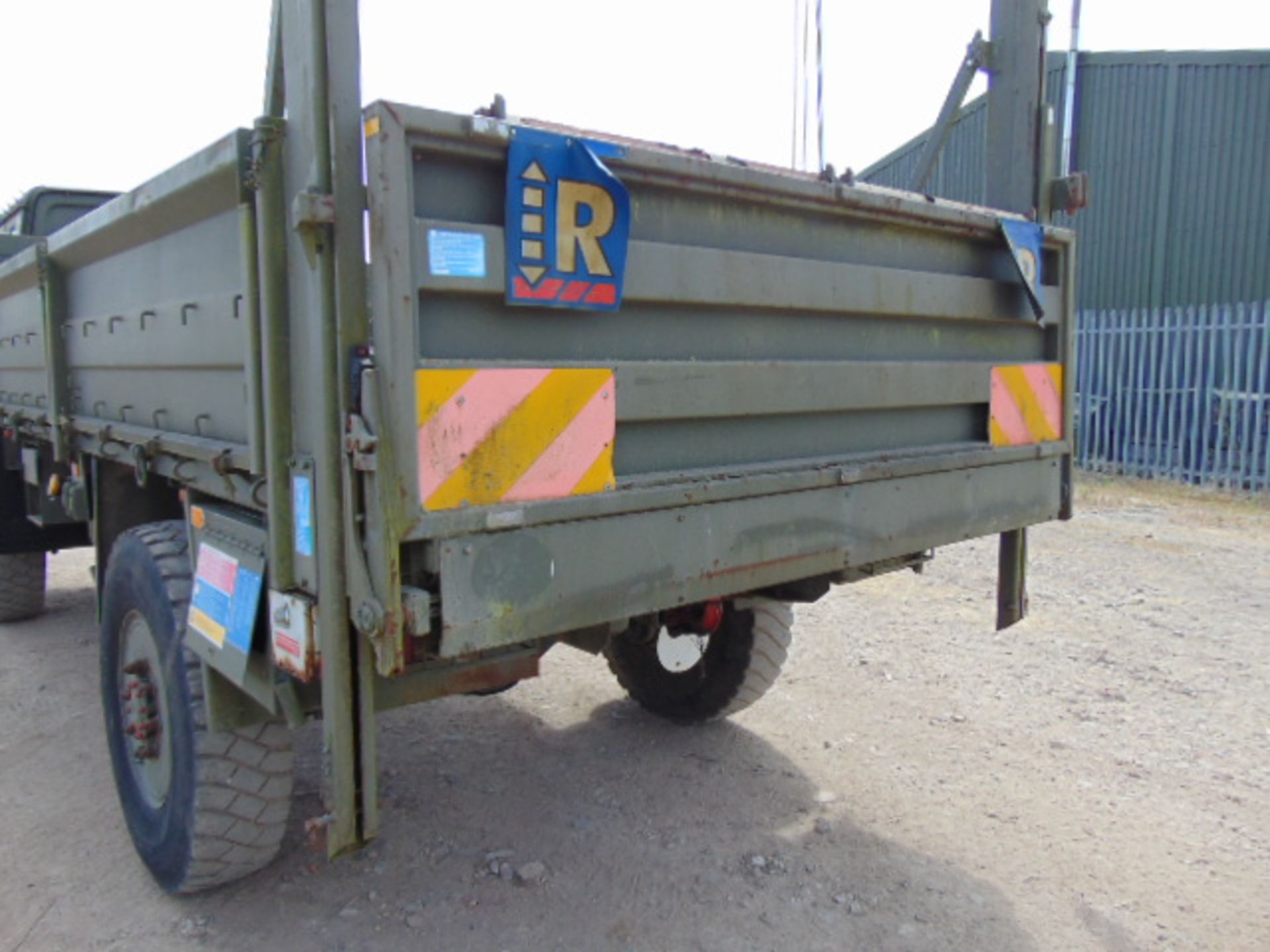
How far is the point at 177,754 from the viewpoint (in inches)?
98.3

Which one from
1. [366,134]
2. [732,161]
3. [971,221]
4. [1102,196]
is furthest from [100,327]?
[1102,196]

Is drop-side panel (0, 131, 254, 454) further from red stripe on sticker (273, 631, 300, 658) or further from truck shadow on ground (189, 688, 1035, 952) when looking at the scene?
truck shadow on ground (189, 688, 1035, 952)

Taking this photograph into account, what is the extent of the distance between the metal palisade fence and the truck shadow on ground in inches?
326

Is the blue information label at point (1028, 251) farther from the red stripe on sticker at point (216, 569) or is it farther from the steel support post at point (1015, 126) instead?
the red stripe on sticker at point (216, 569)

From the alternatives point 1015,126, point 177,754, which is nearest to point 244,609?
point 177,754

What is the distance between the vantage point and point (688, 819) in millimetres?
3184

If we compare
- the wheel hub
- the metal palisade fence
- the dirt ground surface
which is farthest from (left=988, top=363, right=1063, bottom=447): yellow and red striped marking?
the metal palisade fence

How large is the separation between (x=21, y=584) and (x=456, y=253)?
4.72 meters

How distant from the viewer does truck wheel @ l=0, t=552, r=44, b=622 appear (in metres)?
5.28

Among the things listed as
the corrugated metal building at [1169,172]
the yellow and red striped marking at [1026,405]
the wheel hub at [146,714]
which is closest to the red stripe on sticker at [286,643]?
the wheel hub at [146,714]

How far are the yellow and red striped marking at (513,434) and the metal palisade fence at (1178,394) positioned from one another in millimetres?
9499

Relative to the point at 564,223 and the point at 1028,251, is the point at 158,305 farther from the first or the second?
the point at 1028,251

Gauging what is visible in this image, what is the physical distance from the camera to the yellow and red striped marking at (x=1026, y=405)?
2.99 metres

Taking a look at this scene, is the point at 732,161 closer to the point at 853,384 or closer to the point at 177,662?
the point at 853,384
